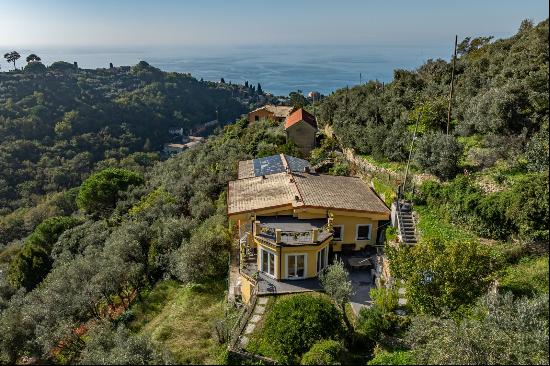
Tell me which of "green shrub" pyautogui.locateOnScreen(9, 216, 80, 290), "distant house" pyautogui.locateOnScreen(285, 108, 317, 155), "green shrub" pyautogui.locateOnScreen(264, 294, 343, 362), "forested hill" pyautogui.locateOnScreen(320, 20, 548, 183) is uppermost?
"forested hill" pyautogui.locateOnScreen(320, 20, 548, 183)

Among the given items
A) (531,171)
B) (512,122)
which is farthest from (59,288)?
(512,122)

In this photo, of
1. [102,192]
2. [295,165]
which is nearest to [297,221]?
[295,165]

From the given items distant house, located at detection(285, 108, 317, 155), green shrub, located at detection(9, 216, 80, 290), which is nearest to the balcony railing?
distant house, located at detection(285, 108, 317, 155)

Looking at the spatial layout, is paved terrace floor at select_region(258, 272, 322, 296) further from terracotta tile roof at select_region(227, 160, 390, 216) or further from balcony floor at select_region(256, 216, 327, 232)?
terracotta tile roof at select_region(227, 160, 390, 216)

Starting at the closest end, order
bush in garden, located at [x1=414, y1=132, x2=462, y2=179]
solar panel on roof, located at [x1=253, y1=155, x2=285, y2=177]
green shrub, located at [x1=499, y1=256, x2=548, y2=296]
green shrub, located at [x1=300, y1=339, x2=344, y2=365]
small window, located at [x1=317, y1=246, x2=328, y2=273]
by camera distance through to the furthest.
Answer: green shrub, located at [x1=300, y1=339, x2=344, y2=365] → green shrub, located at [x1=499, y1=256, x2=548, y2=296] → small window, located at [x1=317, y1=246, x2=328, y2=273] → bush in garden, located at [x1=414, y1=132, x2=462, y2=179] → solar panel on roof, located at [x1=253, y1=155, x2=285, y2=177]

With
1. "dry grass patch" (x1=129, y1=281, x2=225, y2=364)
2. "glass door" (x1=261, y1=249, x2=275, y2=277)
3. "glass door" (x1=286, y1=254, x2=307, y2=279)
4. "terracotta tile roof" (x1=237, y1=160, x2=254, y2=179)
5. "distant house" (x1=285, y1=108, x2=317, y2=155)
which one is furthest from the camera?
"distant house" (x1=285, y1=108, x2=317, y2=155)

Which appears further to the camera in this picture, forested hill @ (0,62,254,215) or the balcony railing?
forested hill @ (0,62,254,215)

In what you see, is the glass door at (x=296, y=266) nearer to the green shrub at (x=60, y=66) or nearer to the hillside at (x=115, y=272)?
the hillside at (x=115, y=272)
